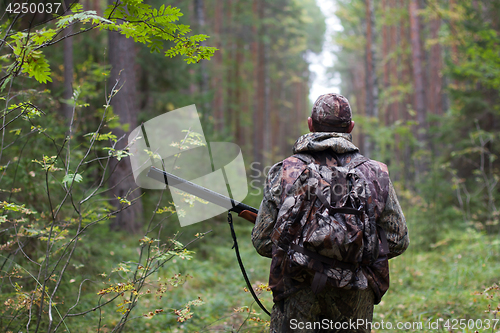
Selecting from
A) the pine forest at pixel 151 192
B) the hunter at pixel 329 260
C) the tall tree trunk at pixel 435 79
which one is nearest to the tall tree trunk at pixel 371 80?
the pine forest at pixel 151 192

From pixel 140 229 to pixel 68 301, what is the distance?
3.91 metres

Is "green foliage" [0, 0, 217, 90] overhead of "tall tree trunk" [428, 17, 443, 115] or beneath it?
overhead

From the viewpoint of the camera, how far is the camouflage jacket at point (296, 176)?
2.26 m

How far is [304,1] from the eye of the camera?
4153 centimetres

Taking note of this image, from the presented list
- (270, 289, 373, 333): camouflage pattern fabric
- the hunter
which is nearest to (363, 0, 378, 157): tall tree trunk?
the hunter

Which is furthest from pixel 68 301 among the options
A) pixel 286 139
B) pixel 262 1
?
pixel 286 139

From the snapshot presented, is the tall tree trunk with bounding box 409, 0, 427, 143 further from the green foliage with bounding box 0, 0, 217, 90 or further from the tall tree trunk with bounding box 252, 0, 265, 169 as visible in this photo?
the green foliage with bounding box 0, 0, 217, 90

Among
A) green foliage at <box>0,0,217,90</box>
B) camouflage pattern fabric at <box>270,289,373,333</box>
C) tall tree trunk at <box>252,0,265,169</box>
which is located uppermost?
green foliage at <box>0,0,217,90</box>

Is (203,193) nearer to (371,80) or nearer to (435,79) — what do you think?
(371,80)

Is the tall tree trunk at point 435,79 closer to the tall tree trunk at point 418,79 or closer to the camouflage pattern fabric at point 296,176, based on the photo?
the tall tree trunk at point 418,79

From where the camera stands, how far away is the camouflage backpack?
2.07 metres

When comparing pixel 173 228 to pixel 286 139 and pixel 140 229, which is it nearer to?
pixel 140 229

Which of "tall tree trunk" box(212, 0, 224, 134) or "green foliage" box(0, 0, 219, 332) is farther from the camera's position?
"tall tree trunk" box(212, 0, 224, 134)

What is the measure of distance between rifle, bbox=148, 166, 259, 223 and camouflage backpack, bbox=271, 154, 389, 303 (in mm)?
731
